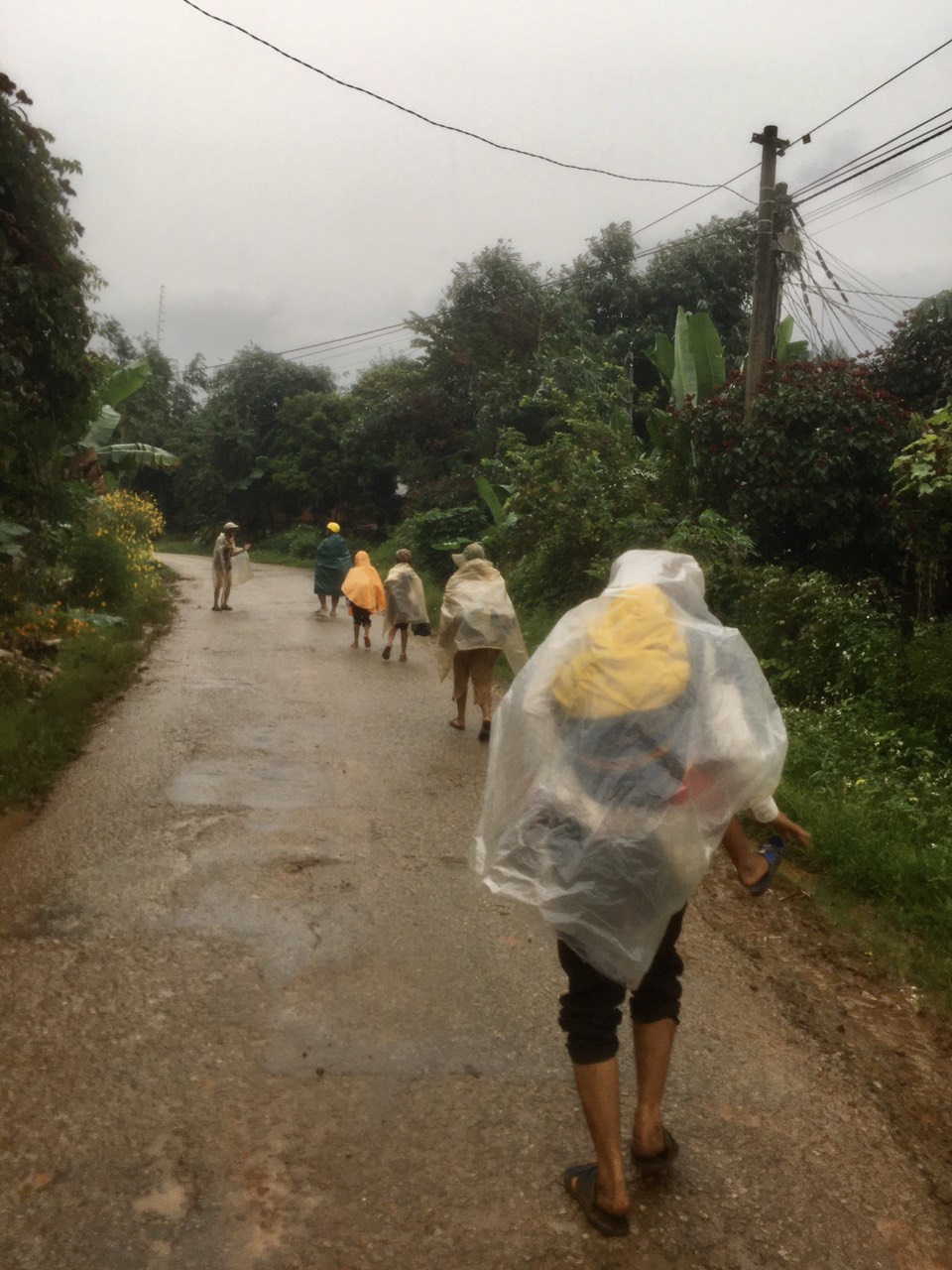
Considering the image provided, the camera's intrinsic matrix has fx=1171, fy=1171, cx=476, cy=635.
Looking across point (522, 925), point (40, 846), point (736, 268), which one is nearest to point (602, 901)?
point (522, 925)

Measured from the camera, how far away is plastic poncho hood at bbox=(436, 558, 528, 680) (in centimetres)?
942

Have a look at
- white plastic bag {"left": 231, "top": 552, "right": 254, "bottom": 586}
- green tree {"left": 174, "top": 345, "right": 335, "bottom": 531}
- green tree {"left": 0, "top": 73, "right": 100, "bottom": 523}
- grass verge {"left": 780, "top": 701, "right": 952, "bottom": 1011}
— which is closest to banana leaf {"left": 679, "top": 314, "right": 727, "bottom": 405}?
white plastic bag {"left": 231, "top": 552, "right": 254, "bottom": 586}

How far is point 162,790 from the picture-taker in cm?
755

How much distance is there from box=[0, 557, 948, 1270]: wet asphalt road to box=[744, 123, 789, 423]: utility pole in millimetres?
8087

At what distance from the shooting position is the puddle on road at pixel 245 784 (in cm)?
734

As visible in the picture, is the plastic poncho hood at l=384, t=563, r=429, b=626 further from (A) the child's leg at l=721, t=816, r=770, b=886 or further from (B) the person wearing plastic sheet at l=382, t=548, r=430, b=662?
(A) the child's leg at l=721, t=816, r=770, b=886

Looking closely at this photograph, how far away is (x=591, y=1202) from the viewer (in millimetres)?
3143

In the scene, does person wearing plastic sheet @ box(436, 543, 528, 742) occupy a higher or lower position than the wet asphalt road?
higher

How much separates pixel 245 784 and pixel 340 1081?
162 inches

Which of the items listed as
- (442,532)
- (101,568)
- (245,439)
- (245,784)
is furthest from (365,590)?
(245,439)

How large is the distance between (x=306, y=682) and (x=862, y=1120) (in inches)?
349

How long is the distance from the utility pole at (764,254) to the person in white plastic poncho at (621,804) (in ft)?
34.5

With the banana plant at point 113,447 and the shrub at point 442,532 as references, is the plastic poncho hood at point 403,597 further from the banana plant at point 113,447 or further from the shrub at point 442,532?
the shrub at point 442,532

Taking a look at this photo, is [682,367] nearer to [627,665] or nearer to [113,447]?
[113,447]
